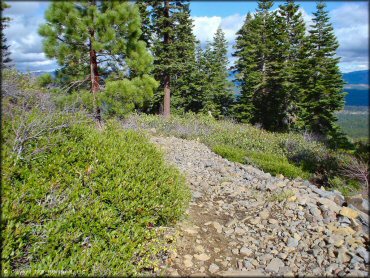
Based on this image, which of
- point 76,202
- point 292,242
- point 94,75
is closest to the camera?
point 76,202

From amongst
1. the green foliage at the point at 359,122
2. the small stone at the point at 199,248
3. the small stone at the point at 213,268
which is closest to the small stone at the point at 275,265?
the small stone at the point at 213,268

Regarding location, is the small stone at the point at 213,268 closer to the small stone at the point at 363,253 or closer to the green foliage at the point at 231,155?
the small stone at the point at 363,253

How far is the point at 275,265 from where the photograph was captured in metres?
4.07

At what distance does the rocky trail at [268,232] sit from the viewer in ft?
13.2

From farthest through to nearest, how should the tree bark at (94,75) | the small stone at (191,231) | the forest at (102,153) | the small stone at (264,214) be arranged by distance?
the tree bark at (94,75) < the small stone at (264,214) < the small stone at (191,231) < the forest at (102,153)

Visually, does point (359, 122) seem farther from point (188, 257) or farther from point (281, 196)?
point (281, 196)

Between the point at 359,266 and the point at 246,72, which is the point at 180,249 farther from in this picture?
the point at 246,72

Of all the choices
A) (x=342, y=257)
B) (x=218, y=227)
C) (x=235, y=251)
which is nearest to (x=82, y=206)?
(x=235, y=251)

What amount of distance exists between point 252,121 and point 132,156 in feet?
81.9

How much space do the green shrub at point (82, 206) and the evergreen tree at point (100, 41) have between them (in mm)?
4461

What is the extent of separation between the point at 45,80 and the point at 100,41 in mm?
2506

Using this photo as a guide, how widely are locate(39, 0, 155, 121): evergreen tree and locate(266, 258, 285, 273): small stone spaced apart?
6550 millimetres

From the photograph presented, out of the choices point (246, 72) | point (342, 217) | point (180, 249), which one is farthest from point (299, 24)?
point (180, 249)

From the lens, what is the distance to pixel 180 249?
172 inches
